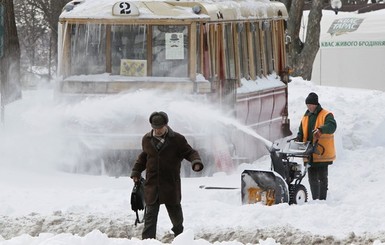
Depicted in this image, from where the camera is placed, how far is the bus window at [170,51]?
1711 centimetres

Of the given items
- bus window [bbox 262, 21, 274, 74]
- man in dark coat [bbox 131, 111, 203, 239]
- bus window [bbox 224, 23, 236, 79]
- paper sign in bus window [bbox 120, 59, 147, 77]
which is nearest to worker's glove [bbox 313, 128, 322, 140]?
man in dark coat [bbox 131, 111, 203, 239]

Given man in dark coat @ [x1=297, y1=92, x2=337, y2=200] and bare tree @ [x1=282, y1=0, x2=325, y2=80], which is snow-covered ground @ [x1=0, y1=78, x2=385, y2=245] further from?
bare tree @ [x1=282, y1=0, x2=325, y2=80]

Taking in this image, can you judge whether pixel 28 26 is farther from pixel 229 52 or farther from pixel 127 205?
pixel 127 205

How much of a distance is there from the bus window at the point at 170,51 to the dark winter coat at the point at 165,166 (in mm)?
6182

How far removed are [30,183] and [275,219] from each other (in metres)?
4.76

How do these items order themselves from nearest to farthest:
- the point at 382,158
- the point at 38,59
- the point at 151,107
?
the point at 151,107
the point at 382,158
the point at 38,59

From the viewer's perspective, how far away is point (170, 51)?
17.2 m

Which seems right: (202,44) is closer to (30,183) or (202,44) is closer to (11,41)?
(30,183)

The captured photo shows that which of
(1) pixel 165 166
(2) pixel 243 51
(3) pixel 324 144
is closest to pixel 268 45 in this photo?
(2) pixel 243 51

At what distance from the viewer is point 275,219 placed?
12.0 metres

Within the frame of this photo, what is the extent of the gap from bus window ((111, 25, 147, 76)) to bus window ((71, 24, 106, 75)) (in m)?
0.17

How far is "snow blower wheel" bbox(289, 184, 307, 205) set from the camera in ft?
44.1

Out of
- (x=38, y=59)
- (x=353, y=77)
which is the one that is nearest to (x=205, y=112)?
(x=353, y=77)

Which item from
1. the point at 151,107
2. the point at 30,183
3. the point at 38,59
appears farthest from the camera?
the point at 38,59
